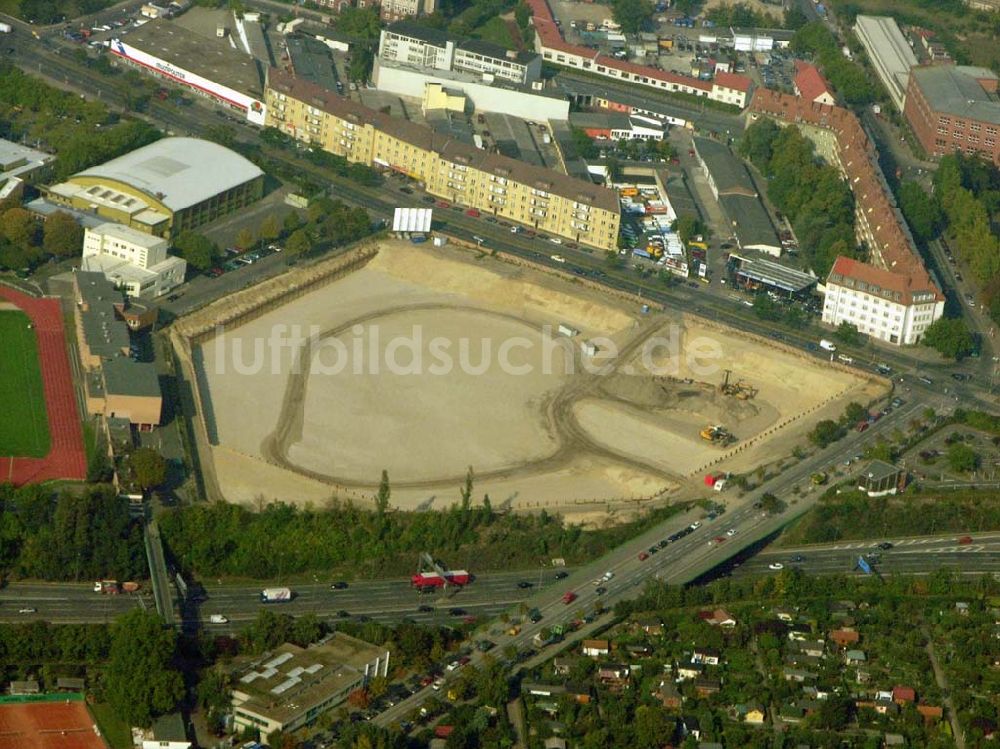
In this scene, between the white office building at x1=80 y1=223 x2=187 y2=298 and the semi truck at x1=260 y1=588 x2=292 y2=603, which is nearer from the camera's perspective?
the semi truck at x1=260 y1=588 x2=292 y2=603

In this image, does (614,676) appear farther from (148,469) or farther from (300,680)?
(148,469)

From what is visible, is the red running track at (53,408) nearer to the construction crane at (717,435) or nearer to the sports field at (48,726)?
the sports field at (48,726)

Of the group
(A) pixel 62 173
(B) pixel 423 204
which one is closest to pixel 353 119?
(B) pixel 423 204

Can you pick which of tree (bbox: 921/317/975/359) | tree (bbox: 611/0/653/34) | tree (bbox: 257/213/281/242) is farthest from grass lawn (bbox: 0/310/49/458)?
tree (bbox: 611/0/653/34)

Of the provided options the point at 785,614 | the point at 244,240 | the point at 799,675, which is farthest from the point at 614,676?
the point at 244,240

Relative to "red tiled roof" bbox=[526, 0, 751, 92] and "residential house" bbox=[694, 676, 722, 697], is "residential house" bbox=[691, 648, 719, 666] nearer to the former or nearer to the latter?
"residential house" bbox=[694, 676, 722, 697]

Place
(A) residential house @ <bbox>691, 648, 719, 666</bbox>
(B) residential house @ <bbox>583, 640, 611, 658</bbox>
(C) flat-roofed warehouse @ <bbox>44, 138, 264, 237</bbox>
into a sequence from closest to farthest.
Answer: (A) residential house @ <bbox>691, 648, 719, 666</bbox>
(B) residential house @ <bbox>583, 640, 611, 658</bbox>
(C) flat-roofed warehouse @ <bbox>44, 138, 264, 237</bbox>
